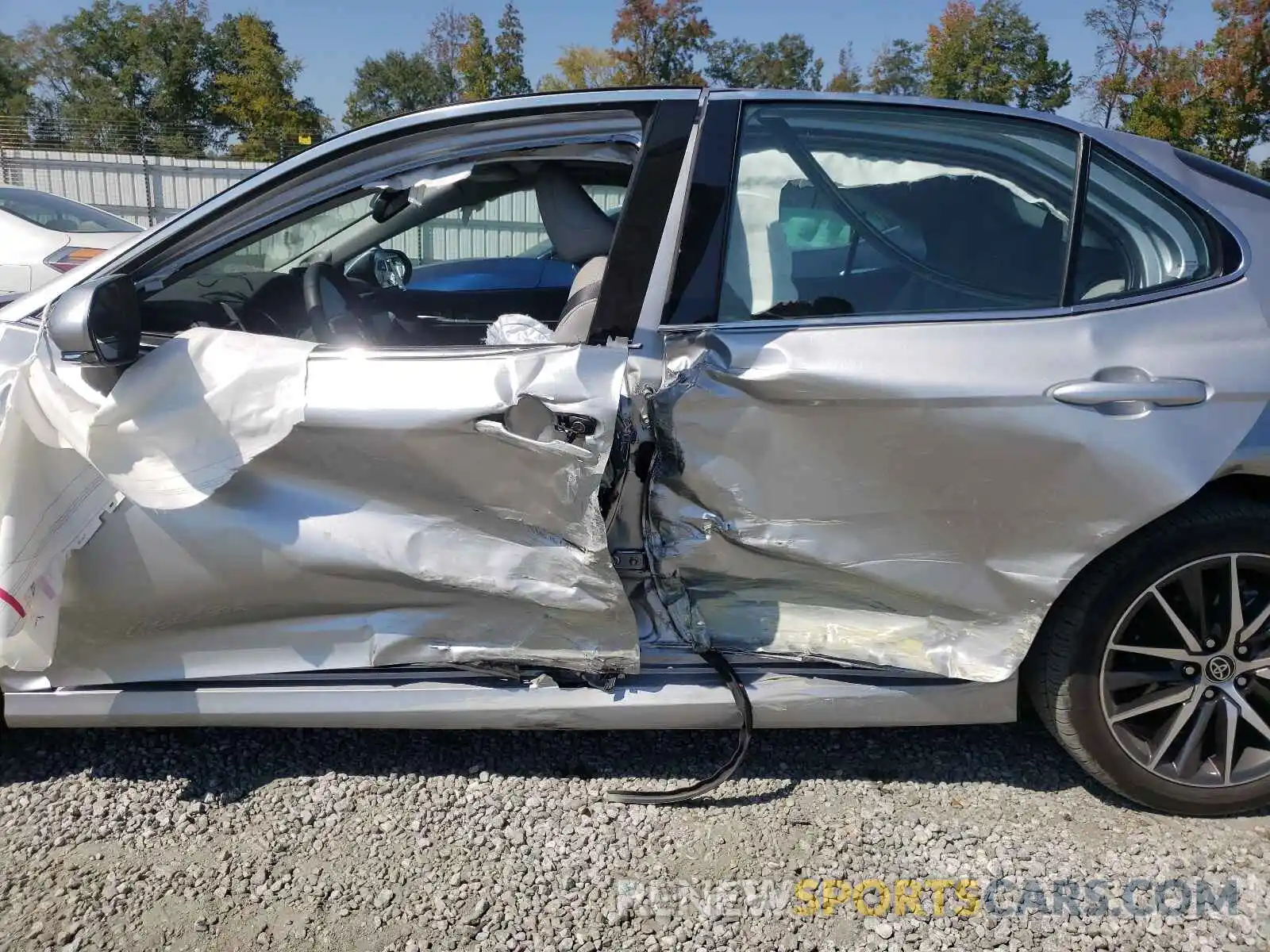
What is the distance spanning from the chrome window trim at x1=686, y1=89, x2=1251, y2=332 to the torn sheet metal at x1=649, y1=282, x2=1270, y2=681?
20 millimetres

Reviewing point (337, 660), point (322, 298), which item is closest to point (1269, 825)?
point (337, 660)

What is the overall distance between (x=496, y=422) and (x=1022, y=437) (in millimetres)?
1200

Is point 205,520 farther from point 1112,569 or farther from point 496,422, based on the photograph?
point 1112,569

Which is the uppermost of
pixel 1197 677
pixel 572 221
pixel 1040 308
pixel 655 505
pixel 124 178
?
pixel 124 178

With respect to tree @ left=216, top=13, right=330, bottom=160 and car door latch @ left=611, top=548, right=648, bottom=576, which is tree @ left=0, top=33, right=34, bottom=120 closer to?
tree @ left=216, top=13, right=330, bottom=160

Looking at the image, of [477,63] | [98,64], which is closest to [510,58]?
[477,63]

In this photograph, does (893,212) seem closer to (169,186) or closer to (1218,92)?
(169,186)

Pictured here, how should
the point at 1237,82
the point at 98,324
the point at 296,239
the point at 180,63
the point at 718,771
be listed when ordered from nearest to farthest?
the point at 98,324, the point at 718,771, the point at 296,239, the point at 1237,82, the point at 180,63

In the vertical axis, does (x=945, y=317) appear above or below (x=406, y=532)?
above

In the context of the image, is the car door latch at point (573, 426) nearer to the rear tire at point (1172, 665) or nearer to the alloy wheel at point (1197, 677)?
the rear tire at point (1172, 665)

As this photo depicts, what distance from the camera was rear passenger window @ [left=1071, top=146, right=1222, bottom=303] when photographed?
7.61 feet

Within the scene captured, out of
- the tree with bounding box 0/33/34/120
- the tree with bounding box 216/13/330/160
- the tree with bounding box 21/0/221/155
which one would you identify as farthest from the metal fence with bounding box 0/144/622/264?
the tree with bounding box 0/33/34/120

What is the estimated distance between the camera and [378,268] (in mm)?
3283

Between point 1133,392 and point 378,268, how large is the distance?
7.72 ft
